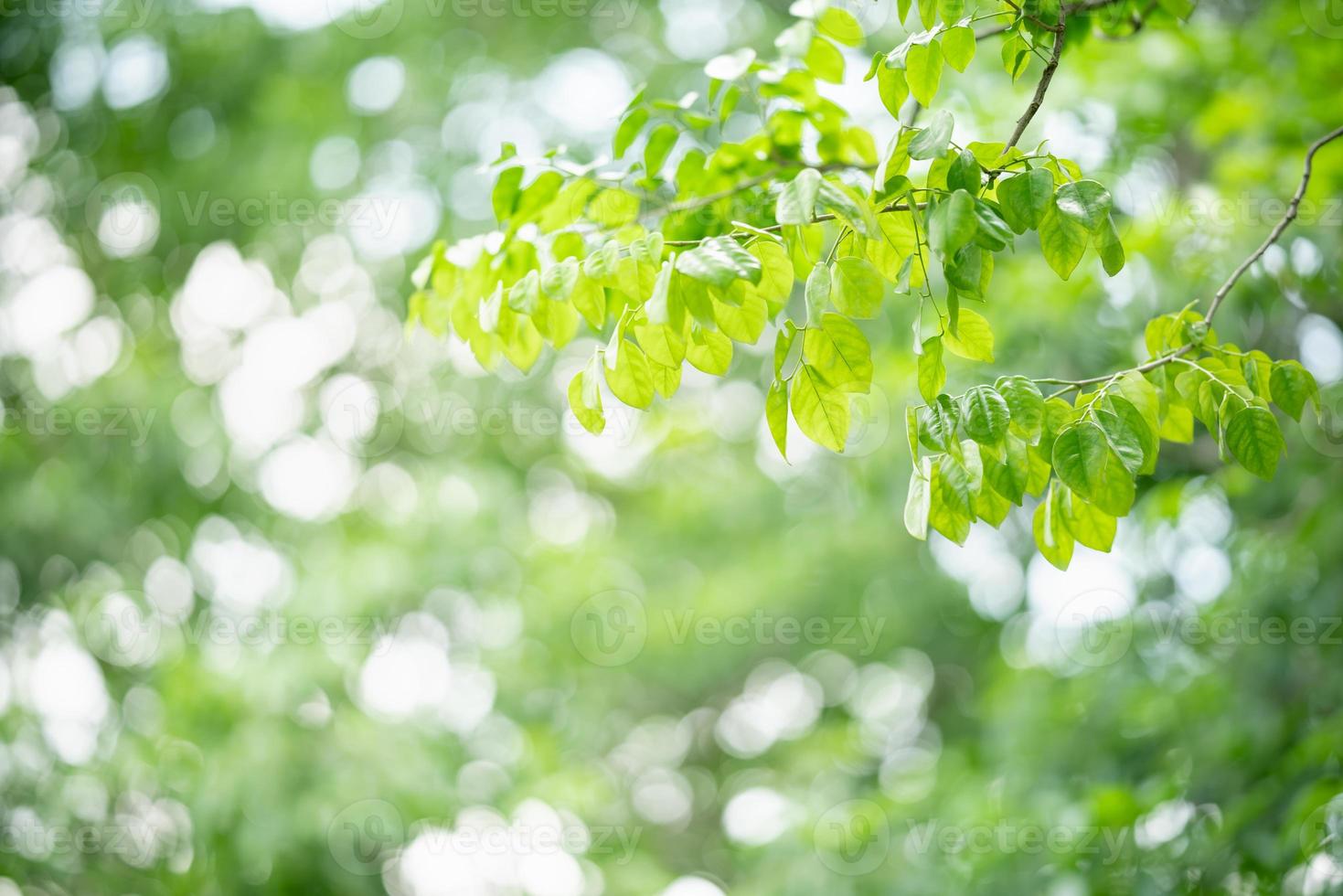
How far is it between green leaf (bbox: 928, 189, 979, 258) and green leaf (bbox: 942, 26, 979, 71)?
20cm

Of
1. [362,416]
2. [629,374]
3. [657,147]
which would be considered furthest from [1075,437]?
[362,416]

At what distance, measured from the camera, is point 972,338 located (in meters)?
1.10

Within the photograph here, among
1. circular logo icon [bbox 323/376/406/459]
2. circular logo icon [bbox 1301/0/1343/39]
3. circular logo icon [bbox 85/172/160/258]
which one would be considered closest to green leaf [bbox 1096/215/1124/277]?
circular logo icon [bbox 1301/0/1343/39]

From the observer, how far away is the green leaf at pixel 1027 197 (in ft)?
3.27

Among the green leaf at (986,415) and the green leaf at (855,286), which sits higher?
the green leaf at (855,286)

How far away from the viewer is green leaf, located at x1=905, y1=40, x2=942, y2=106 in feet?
3.47

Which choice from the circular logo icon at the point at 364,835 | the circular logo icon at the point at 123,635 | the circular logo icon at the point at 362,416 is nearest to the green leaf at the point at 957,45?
the circular logo icon at the point at 364,835

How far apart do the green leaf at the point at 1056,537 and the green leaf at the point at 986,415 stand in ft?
0.43

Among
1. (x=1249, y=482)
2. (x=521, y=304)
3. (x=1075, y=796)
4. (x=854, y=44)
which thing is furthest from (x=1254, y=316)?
(x=521, y=304)

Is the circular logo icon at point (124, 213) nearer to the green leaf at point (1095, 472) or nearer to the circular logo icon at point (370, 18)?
the circular logo icon at point (370, 18)

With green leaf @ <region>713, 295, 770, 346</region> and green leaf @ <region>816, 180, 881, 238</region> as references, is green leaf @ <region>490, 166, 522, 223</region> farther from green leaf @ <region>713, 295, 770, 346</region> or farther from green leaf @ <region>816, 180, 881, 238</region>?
green leaf @ <region>816, 180, 881, 238</region>

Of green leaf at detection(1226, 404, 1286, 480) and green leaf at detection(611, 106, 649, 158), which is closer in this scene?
green leaf at detection(1226, 404, 1286, 480)

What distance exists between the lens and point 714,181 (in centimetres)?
147

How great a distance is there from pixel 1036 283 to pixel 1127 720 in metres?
1.30
